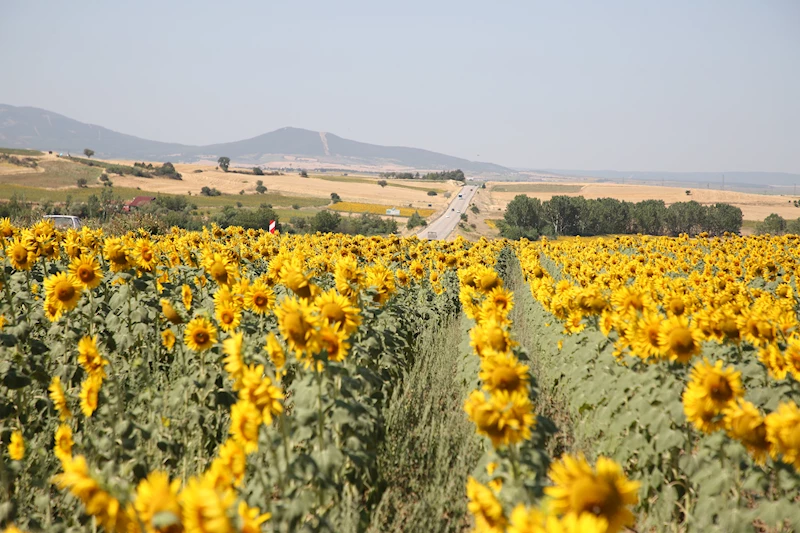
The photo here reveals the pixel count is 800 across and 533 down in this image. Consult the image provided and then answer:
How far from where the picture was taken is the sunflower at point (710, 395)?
3.65 meters

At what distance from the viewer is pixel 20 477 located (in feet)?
14.4

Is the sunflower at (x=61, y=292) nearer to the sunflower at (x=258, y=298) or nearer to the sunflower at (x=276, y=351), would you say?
the sunflower at (x=258, y=298)

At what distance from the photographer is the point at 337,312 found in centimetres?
429

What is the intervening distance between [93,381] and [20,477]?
1071 millimetres

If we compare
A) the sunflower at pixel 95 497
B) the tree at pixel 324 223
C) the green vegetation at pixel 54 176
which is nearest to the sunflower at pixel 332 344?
the sunflower at pixel 95 497

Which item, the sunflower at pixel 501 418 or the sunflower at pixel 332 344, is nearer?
the sunflower at pixel 501 418

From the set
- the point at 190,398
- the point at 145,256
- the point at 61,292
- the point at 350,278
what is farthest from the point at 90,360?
the point at 145,256

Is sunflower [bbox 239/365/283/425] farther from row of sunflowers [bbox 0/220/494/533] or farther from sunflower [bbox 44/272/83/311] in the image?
sunflower [bbox 44/272/83/311]

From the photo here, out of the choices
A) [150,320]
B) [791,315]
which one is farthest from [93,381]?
[791,315]

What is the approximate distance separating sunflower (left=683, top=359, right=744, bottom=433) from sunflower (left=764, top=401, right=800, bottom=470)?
0.35 meters

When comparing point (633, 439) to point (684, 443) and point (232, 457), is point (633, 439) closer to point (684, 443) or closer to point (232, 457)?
point (684, 443)

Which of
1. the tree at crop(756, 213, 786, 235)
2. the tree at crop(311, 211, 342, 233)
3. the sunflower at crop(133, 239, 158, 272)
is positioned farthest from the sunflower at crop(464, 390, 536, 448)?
the tree at crop(756, 213, 786, 235)

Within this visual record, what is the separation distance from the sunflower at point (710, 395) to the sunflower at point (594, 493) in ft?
5.48

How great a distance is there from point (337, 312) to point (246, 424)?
1317 mm
